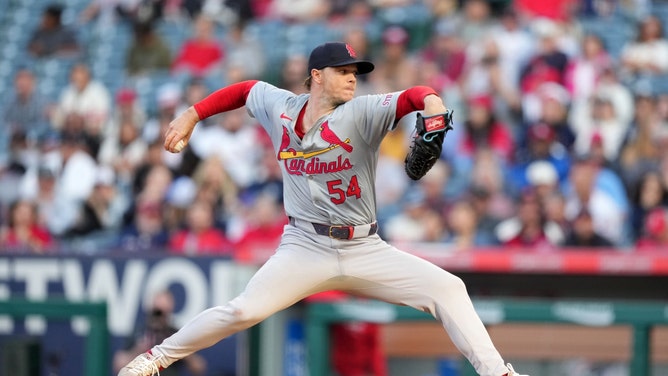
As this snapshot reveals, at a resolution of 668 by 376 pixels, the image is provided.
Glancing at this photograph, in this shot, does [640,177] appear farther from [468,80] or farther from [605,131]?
[468,80]

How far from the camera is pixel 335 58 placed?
5.16m

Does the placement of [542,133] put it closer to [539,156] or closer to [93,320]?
[539,156]

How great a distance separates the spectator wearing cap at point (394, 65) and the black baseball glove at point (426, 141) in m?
6.21

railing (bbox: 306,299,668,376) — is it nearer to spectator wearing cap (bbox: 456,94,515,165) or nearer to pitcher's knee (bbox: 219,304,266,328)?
pitcher's knee (bbox: 219,304,266,328)

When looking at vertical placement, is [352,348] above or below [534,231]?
below

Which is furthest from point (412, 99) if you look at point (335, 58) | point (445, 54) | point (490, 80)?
point (445, 54)

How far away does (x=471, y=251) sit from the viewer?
7.64 meters

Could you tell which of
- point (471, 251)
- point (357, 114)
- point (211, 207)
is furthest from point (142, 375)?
point (211, 207)

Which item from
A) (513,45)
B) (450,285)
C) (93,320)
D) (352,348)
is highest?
(513,45)

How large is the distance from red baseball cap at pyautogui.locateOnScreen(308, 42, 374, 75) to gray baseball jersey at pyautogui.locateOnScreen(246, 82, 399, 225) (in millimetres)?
156

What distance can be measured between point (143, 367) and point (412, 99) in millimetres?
1697

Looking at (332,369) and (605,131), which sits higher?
(605,131)

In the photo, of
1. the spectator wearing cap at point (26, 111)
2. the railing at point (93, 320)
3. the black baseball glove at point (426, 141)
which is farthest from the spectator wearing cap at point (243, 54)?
the black baseball glove at point (426, 141)

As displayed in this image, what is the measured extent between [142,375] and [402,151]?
5.60 metres
